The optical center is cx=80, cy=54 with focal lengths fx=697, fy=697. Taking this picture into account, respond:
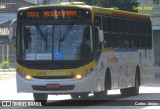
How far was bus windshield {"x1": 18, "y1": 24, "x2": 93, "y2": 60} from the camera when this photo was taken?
20359mm

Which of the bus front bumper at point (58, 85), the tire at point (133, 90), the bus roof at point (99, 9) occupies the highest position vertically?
the bus roof at point (99, 9)

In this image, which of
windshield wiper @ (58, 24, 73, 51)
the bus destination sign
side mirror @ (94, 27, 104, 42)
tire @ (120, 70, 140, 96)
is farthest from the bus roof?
tire @ (120, 70, 140, 96)

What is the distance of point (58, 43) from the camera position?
20.4 m

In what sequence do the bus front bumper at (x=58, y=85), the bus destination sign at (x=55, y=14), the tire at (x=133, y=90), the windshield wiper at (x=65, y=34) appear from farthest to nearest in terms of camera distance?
the tire at (x=133, y=90)
the bus destination sign at (x=55, y=14)
the windshield wiper at (x=65, y=34)
the bus front bumper at (x=58, y=85)

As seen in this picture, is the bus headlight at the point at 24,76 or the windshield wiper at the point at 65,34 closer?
the windshield wiper at the point at 65,34

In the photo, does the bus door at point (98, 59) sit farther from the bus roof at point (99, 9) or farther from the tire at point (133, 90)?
the tire at point (133, 90)

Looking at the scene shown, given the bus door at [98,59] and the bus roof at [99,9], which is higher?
the bus roof at [99,9]

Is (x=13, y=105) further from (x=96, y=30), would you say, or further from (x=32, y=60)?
(x=96, y=30)

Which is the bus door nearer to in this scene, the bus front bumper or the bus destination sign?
the bus front bumper

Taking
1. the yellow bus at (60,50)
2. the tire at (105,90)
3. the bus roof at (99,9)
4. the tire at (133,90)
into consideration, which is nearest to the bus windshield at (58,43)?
the yellow bus at (60,50)

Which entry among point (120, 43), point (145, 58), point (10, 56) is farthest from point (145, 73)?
point (10, 56)

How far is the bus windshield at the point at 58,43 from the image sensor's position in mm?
20359

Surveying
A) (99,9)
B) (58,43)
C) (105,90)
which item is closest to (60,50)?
(58,43)

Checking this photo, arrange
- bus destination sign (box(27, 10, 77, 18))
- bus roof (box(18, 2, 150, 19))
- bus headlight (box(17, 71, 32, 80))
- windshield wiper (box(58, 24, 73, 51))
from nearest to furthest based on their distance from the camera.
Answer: windshield wiper (box(58, 24, 73, 51)), bus headlight (box(17, 71, 32, 80)), bus destination sign (box(27, 10, 77, 18)), bus roof (box(18, 2, 150, 19))
